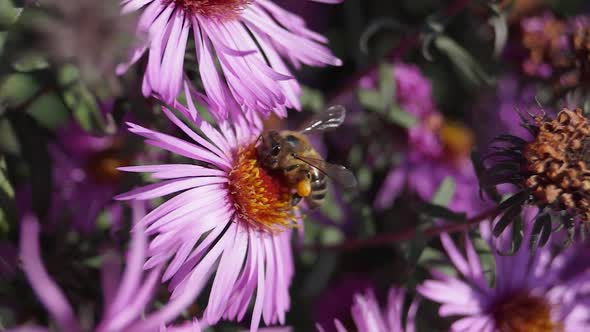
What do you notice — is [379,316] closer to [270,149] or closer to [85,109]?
[270,149]

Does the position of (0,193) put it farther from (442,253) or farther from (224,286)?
(442,253)

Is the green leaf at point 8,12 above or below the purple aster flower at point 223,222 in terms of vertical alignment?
Result: above

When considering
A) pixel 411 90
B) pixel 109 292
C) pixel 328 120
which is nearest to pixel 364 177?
pixel 411 90

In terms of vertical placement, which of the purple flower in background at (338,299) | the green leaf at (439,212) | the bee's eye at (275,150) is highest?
the bee's eye at (275,150)

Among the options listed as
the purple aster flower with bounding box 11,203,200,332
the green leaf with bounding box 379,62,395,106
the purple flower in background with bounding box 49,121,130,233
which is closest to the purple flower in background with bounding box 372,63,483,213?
the green leaf with bounding box 379,62,395,106

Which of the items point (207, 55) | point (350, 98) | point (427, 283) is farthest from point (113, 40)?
point (350, 98)

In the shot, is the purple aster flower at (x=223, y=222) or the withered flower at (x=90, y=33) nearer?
the withered flower at (x=90, y=33)

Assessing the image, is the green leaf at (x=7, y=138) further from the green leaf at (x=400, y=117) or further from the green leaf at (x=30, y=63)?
the green leaf at (x=400, y=117)

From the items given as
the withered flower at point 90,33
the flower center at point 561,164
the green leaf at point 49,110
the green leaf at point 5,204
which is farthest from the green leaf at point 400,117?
the withered flower at point 90,33
